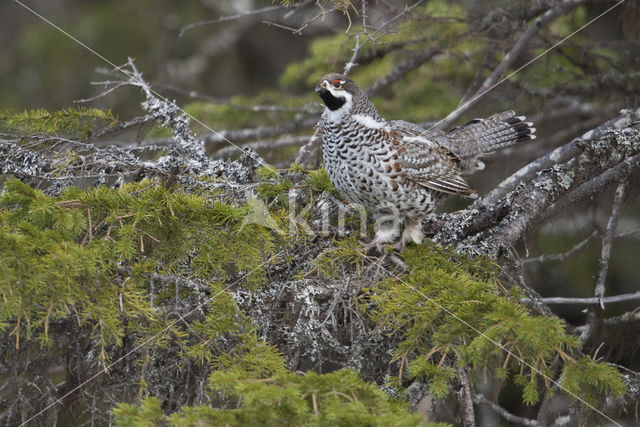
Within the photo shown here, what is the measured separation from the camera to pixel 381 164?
12.3 ft

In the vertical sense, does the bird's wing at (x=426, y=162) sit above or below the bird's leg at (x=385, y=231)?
above

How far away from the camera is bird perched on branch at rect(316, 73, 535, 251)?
12.1 feet

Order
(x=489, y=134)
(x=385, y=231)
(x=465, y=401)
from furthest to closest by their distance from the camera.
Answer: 1. (x=489, y=134)
2. (x=385, y=231)
3. (x=465, y=401)

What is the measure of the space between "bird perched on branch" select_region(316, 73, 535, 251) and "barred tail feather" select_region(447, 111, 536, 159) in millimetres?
344

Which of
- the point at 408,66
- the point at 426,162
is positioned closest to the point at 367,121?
the point at 426,162

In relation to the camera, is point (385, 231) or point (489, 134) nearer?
point (385, 231)

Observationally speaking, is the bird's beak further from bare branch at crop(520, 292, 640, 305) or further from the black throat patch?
bare branch at crop(520, 292, 640, 305)

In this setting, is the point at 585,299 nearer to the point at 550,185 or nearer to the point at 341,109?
the point at 550,185

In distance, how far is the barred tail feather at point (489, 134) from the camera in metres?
4.48

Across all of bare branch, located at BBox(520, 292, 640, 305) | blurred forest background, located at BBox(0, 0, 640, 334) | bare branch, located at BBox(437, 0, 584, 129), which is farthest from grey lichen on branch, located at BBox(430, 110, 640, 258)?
bare branch, located at BBox(437, 0, 584, 129)

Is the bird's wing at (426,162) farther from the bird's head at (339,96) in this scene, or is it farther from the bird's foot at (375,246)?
the bird's foot at (375,246)

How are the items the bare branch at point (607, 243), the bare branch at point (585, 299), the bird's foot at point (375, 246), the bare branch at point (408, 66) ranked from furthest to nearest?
the bare branch at point (408, 66), the bare branch at point (607, 243), the bird's foot at point (375, 246), the bare branch at point (585, 299)

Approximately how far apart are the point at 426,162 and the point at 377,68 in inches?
107

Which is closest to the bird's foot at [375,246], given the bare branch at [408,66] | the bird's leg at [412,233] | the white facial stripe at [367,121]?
the bird's leg at [412,233]
